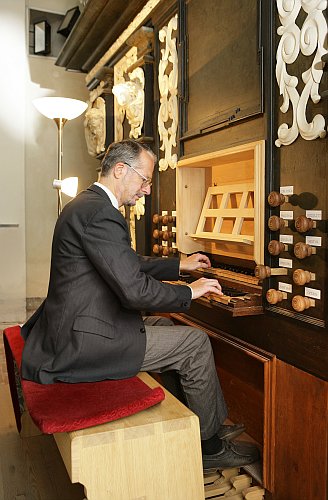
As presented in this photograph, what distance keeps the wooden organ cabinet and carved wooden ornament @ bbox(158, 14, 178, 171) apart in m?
0.01

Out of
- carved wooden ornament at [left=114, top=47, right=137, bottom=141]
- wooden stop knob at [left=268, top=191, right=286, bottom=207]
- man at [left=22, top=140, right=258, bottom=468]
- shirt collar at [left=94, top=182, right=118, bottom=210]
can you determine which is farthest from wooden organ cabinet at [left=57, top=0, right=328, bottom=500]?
shirt collar at [left=94, top=182, right=118, bottom=210]

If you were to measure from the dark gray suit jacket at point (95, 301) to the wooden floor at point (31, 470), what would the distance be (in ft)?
1.85

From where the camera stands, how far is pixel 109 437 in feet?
5.85

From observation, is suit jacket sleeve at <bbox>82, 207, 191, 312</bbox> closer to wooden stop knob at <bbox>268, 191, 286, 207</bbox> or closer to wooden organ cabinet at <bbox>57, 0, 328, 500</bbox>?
wooden organ cabinet at <bbox>57, 0, 328, 500</bbox>

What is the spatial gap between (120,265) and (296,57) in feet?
3.57

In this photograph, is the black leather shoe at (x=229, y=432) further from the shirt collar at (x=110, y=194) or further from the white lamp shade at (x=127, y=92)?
the white lamp shade at (x=127, y=92)

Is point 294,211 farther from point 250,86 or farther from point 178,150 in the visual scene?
point 178,150

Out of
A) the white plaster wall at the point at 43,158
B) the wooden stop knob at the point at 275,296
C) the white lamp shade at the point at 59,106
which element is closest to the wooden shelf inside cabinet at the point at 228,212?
the wooden stop knob at the point at 275,296

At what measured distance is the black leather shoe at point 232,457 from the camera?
2371 mm

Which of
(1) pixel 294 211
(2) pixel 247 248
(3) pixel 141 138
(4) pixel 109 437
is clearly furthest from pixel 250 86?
(4) pixel 109 437

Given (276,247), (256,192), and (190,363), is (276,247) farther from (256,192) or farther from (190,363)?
(190,363)

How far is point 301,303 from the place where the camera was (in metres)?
1.99

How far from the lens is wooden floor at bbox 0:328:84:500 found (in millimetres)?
2297

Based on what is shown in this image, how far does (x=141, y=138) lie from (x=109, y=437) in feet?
8.00
